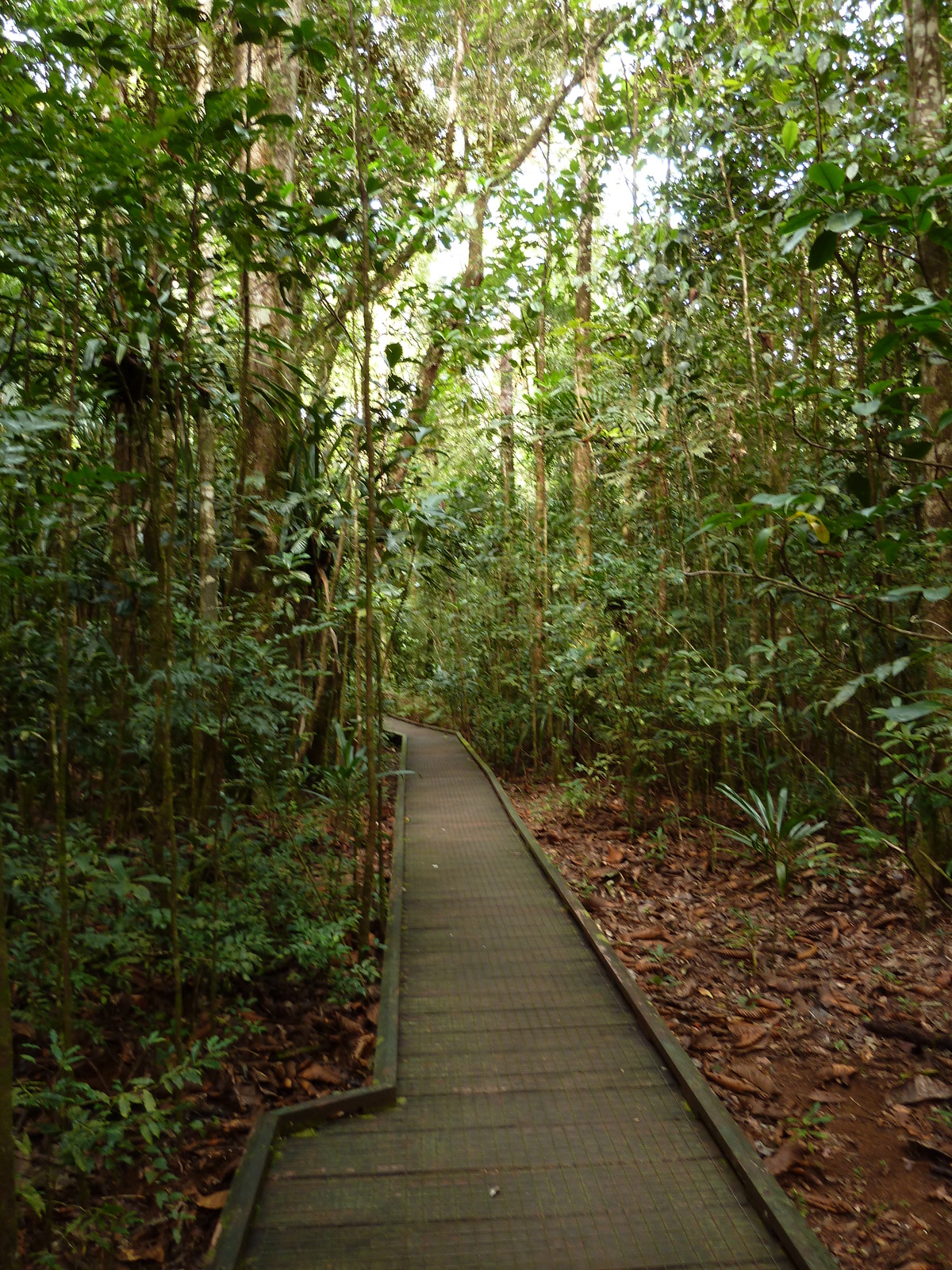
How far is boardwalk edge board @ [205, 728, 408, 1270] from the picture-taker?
2.27m

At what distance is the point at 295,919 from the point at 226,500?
300 centimetres

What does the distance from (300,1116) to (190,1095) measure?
1.59 ft

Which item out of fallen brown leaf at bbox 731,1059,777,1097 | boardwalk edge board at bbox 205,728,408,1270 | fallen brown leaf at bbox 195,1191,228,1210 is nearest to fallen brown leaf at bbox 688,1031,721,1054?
fallen brown leaf at bbox 731,1059,777,1097

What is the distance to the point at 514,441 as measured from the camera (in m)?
9.84

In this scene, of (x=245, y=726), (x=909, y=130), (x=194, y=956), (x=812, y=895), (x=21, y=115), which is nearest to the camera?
(x=21, y=115)

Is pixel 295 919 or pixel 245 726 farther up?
pixel 245 726

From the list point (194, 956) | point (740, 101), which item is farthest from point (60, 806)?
point (740, 101)

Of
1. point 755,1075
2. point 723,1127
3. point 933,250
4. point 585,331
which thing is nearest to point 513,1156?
point 723,1127

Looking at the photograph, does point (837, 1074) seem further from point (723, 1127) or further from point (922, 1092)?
point (723, 1127)

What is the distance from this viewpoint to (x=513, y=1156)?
2723 mm

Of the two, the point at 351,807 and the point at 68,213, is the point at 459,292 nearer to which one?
the point at 68,213

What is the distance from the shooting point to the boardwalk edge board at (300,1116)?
227 centimetres

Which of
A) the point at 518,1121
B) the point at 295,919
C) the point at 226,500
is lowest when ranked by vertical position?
the point at 518,1121

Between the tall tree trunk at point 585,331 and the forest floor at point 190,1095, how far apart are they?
209 inches
